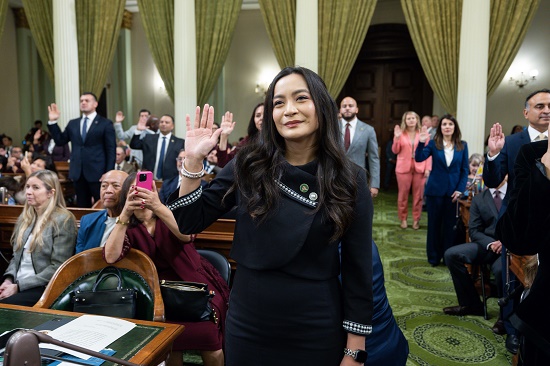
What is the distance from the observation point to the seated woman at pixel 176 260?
228 centimetres

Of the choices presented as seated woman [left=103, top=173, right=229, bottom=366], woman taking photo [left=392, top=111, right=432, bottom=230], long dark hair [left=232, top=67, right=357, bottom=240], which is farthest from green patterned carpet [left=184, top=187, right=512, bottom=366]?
long dark hair [left=232, top=67, right=357, bottom=240]

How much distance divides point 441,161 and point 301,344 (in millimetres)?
4033

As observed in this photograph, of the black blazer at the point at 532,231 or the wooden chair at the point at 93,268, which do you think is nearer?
the black blazer at the point at 532,231

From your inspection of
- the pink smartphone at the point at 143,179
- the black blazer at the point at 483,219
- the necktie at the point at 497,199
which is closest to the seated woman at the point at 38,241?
the pink smartphone at the point at 143,179

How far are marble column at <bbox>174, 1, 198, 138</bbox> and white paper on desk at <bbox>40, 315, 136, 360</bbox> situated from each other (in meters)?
6.48

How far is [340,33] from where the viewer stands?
744 cm

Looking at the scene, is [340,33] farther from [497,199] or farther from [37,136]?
[37,136]

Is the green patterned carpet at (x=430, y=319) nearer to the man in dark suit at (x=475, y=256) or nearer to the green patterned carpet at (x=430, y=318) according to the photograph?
the green patterned carpet at (x=430, y=318)

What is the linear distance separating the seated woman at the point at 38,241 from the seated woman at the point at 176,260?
70cm

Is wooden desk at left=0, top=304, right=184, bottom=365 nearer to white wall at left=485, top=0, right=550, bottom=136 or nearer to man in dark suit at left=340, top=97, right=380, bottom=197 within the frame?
man in dark suit at left=340, top=97, right=380, bottom=197

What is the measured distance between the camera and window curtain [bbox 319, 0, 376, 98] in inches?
290

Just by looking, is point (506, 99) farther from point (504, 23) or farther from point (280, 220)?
point (280, 220)

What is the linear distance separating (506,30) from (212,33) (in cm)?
489

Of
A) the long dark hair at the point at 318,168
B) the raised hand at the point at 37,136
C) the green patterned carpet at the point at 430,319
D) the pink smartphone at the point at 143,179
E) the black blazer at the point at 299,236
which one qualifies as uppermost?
the long dark hair at the point at 318,168
